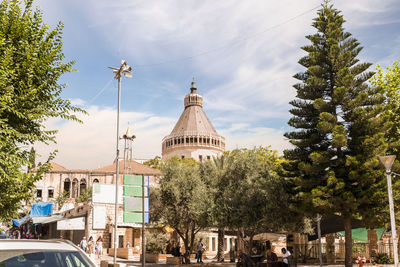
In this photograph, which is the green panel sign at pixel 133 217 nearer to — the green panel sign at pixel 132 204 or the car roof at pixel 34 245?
the green panel sign at pixel 132 204

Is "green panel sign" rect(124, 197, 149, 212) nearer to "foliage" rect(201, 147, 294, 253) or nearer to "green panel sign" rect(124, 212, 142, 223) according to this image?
"green panel sign" rect(124, 212, 142, 223)

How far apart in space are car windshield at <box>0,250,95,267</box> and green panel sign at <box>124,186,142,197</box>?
435 inches

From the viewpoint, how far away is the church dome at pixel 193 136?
102375mm

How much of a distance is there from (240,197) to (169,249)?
37.6 ft

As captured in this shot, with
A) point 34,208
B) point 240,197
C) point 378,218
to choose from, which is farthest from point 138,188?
point 34,208

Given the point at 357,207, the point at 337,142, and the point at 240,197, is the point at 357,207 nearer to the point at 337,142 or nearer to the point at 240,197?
the point at 337,142

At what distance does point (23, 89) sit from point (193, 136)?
94086 mm

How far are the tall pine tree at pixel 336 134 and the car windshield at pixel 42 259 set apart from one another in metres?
16.5

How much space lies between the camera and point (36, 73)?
29.0 ft

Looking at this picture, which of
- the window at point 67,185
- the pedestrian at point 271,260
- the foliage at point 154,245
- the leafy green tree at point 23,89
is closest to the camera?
the leafy green tree at point 23,89

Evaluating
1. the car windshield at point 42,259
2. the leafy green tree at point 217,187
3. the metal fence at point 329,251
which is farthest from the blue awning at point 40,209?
the car windshield at point 42,259

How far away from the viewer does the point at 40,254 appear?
404 cm

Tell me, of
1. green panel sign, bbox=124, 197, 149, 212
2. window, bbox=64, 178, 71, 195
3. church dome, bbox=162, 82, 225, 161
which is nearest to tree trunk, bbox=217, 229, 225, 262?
green panel sign, bbox=124, 197, 149, 212

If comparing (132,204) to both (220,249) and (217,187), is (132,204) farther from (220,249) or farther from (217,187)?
(220,249)
